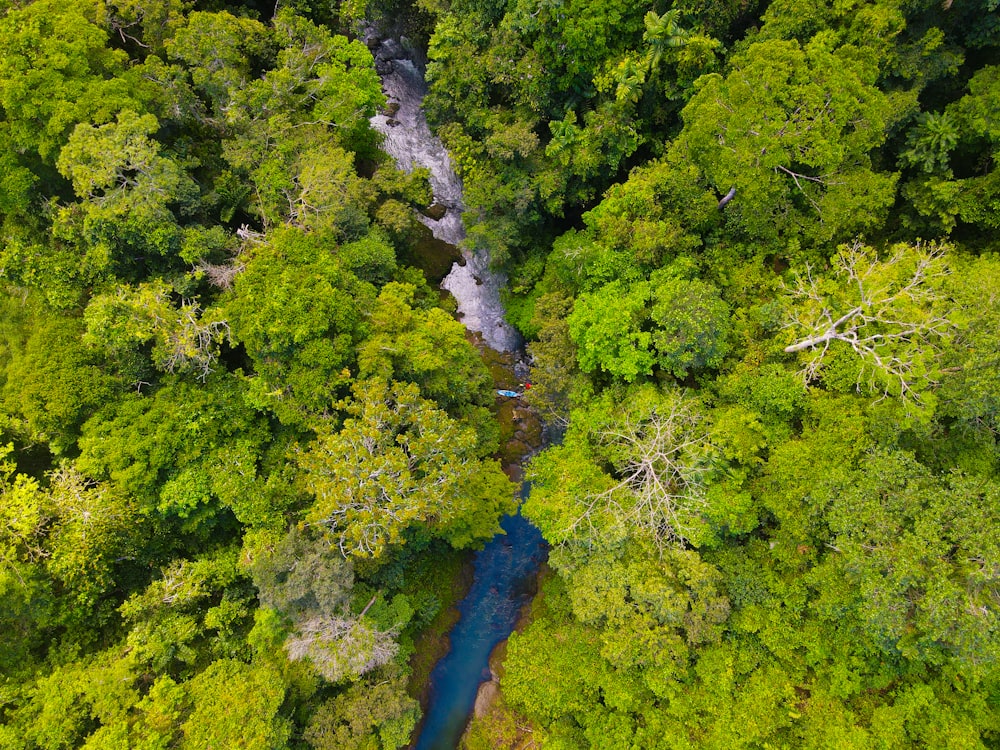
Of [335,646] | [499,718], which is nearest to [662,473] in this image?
[335,646]

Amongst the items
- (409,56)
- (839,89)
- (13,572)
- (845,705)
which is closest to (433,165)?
(409,56)

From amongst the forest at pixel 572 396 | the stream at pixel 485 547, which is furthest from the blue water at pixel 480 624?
the forest at pixel 572 396

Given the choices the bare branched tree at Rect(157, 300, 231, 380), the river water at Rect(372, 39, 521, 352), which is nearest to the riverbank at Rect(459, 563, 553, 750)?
the river water at Rect(372, 39, 521, 352)

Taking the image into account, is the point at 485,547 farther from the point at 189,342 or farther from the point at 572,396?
the point at 189,342

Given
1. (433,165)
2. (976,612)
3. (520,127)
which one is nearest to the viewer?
(976,612)

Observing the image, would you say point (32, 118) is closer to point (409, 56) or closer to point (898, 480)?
point (409, 56)

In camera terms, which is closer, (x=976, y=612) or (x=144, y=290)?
(x=976, y=612)

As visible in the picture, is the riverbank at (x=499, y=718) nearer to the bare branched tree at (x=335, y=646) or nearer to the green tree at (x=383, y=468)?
the bare branched tree at (x=335, y=646)
